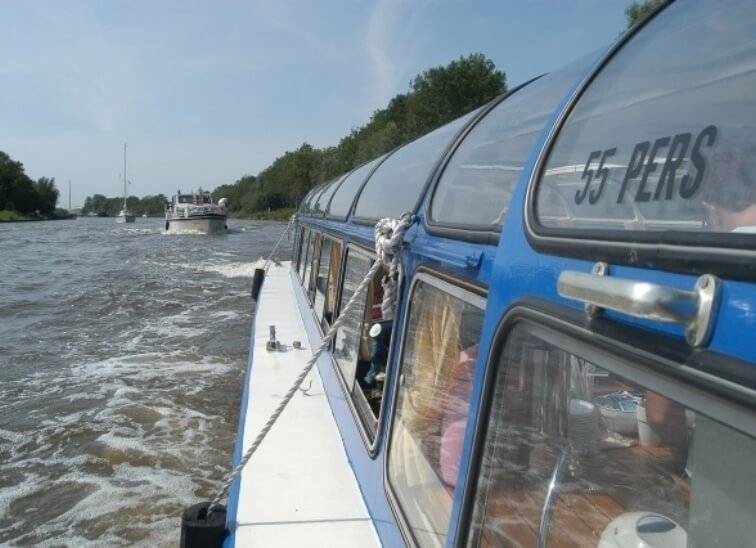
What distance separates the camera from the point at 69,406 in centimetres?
780

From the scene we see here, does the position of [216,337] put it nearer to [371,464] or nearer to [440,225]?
[371,464]

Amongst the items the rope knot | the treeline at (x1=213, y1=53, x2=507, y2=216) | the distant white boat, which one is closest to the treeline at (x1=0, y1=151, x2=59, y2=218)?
the treeline at (x1=213, y1=53, x2=507, y2=216)

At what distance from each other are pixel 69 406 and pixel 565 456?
24.5 ft

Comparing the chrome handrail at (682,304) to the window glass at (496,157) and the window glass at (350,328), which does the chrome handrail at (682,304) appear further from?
the window glass at (350,328)

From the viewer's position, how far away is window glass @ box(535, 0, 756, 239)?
3.76ft

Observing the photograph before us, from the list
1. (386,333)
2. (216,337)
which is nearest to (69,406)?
(216,337)

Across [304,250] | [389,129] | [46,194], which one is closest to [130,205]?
[46,194]

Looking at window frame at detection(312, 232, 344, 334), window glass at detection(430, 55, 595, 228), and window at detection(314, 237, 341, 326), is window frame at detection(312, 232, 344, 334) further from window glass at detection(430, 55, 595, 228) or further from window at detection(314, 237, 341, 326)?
window glass at detection(430, 55, 595, 228)

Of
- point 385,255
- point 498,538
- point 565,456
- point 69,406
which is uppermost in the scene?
point 385,255

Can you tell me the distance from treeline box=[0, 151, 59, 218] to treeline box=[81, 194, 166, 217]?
1535 inches

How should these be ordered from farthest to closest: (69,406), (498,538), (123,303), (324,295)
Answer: (123,303)
(69,406)
(324,295)
(498,538)

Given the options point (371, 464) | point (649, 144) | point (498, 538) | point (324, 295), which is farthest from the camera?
point (324, 295)

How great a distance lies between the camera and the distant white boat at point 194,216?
4769 cm

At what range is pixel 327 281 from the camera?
645 cm
